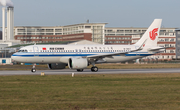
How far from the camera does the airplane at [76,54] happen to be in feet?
138

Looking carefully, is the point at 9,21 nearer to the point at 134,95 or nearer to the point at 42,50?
the point at 42,50

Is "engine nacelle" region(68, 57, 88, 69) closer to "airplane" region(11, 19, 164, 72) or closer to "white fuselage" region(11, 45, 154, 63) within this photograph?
"airplane" region(11, 19, 164, 72)

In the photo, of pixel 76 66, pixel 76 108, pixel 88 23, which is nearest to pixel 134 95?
pixel 76 108

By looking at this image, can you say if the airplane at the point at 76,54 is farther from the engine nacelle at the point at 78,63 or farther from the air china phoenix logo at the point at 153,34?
the air china phoenix logo at the point at 153,34

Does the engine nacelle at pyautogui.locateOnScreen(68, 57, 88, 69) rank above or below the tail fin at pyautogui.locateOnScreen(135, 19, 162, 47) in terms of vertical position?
below

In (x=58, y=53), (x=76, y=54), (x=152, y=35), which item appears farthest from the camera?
(x=152, y=35)

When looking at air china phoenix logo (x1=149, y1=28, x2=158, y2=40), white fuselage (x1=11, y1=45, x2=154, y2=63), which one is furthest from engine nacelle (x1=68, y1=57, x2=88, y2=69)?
air china phoenix logo (x1=149, y1=28, x2=158, y2=40)

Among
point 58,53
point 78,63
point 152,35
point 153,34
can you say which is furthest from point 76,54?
point 153,34

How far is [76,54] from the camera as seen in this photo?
4384 centimetres

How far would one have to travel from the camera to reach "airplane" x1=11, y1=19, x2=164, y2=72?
42031mm

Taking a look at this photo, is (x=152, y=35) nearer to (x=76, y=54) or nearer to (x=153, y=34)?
(x=153, y=34)

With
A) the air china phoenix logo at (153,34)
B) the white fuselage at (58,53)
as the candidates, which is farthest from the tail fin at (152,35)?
the white fuselage at (58,53)

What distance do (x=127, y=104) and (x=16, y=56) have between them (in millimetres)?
29697

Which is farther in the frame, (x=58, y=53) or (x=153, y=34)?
(x=153, y=34)
